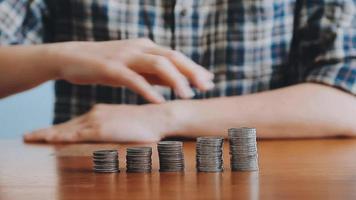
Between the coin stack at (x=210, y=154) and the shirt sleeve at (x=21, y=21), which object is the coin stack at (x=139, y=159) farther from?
the shirt sleeve at (x=21, y=21)

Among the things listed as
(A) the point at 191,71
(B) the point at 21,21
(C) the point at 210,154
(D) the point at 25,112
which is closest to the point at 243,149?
(C) the point at 210,154

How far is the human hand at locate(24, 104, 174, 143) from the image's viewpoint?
1129 millimetres

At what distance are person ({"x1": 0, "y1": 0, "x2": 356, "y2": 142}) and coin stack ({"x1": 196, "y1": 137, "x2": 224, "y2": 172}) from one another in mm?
326

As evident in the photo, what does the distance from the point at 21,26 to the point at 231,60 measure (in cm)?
48

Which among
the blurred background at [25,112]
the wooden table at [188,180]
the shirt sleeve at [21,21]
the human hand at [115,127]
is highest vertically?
the shirt sleeve at [21,21]

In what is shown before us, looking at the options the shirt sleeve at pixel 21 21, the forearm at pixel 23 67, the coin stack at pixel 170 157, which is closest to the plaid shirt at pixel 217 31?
the shirt sleeve at pixel 21 21

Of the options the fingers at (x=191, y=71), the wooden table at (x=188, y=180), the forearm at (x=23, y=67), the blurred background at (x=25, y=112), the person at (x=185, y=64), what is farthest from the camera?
the blurred background at (x=25, y=112)

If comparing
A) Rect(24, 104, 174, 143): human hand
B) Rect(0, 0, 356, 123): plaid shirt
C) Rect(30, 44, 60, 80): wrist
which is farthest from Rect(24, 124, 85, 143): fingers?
Rect(0, 0, 356, 123): plaid shirt

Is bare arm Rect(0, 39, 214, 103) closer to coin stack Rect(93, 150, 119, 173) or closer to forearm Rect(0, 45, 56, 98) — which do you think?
forearm Rect(0, 45, 56, 98)

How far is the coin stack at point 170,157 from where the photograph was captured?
26.1 inches

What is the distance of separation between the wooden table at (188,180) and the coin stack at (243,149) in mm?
11

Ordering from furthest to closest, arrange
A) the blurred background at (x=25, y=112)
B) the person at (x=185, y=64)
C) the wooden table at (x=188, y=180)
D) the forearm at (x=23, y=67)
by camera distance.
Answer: the blurred background at (x=25, y=112)
the forearm at (x=23, y=67)
the person at (x=185, y=64)
the wooden table at (x=188, y=180)

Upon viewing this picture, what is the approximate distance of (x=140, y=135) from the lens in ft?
3.70

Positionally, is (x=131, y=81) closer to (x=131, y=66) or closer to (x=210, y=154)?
(x=131, y=66)
